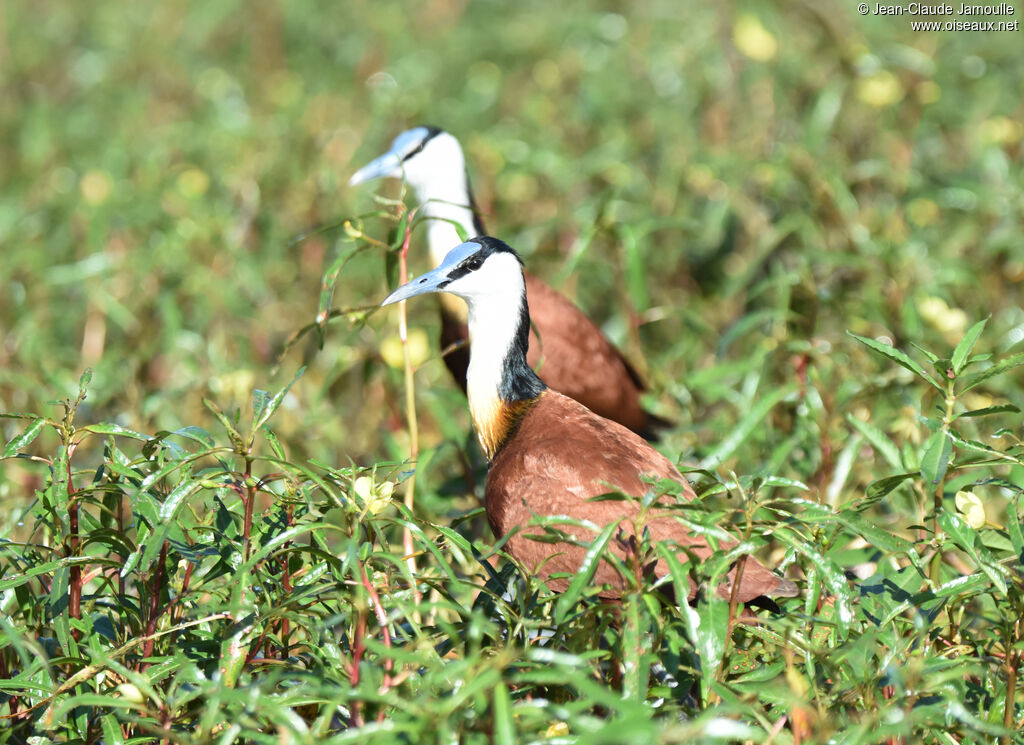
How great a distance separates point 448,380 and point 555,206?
5.28 ft

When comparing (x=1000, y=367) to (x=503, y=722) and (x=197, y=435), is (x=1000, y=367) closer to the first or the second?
(x=503, y=722)

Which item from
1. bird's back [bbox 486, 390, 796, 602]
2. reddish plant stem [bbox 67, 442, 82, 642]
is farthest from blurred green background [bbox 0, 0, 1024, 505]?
reddish plant stem [bbox 67, 442, 82, 642]

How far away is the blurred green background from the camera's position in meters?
4.27

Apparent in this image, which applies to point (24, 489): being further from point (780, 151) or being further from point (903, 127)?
point (903, 127)

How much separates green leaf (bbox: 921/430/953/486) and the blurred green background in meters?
0.96

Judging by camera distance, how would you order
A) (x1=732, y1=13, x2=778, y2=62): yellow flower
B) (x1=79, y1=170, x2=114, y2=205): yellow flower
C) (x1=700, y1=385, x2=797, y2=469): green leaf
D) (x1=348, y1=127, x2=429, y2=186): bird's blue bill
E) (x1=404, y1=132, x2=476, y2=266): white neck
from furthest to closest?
(x1=732, y1=13, x2=778, y2=62): yellow flower → (x1=79, y1=170, x2=114, y2=205): yellow flower → (x1=404, y1=132, x2=476, y2=266): white neck → (x1=348, y1=127, x2=429, y2=186): bird's blue bill → (x1=700, y1=385, x2=797, y2=469): green leaf

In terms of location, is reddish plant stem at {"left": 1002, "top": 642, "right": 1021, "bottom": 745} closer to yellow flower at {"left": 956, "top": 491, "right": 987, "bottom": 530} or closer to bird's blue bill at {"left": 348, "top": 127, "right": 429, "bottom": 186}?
yellow flower at {"left": 956, "top": 491, "right": 987, "bottom": 530}

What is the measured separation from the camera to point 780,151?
553 centimetres

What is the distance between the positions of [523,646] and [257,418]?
78 centimetres

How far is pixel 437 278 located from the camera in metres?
3.20

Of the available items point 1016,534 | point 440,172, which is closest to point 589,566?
point 1016,534

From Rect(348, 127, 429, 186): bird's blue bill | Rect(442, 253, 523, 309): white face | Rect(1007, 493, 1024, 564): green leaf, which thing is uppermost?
Rect(442, 253, 523, 309): white face

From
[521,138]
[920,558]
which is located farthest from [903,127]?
[920,558]

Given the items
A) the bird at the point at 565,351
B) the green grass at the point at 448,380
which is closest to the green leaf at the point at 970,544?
the green grass at the point at 448,380
